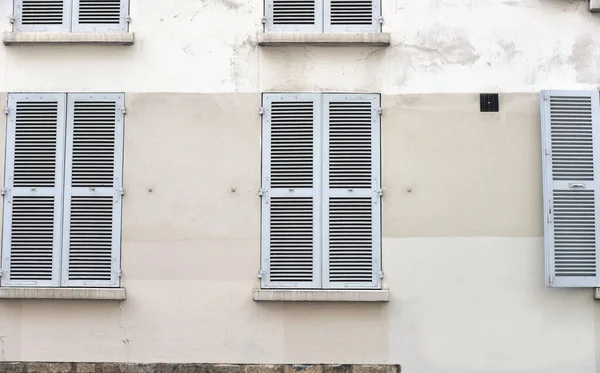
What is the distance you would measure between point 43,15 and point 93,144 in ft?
4.77

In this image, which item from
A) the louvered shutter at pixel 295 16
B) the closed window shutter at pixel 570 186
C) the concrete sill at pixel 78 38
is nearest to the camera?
the closed window shutter at pixel 570 186

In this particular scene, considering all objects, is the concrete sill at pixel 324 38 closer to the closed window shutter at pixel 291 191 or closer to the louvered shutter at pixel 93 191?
the closed window shutter at pixel 291 191

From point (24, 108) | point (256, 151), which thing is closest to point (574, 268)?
point (256, 151)

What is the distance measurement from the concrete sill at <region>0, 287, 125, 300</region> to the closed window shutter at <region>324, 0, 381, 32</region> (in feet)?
11.1

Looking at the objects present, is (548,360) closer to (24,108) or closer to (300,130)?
(300,130)

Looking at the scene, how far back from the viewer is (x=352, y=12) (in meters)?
8.28

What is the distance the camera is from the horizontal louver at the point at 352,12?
8266mm

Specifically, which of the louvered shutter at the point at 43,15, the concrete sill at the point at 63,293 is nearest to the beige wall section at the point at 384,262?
the concrete sill at the point at 63,293

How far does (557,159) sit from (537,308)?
4.79 feet

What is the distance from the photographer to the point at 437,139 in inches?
319

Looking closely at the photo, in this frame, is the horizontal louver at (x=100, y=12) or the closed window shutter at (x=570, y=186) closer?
the closed window shutter at (x=570, y=186)

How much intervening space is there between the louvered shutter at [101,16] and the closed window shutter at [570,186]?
14.1 feet

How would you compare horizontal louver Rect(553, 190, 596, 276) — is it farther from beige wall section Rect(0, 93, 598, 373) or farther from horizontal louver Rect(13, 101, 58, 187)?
horizontal louver Rect(13, 101, 58, 187)

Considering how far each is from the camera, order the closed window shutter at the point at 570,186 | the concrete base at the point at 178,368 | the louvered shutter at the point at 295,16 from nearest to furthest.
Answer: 1. the closed window shutter at the point at 570,186
2. the concrete base at the point at 178,368
3. the louvered shutter at the point at 295,16
